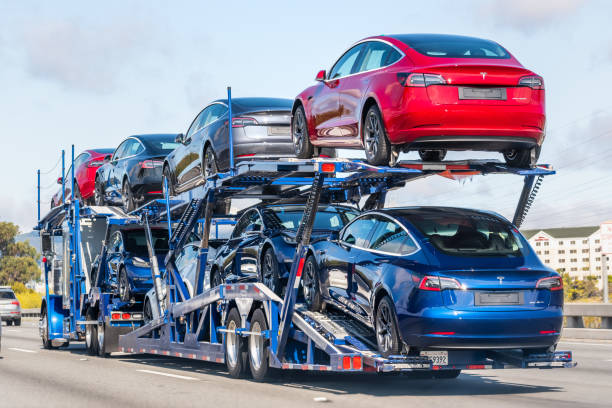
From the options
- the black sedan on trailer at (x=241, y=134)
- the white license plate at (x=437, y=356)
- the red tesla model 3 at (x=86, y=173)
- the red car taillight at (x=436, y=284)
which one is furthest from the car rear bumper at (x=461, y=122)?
the red tesla model 3 at (x=86, y=173)

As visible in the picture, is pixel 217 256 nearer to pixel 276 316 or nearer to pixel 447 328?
pixel 276 316

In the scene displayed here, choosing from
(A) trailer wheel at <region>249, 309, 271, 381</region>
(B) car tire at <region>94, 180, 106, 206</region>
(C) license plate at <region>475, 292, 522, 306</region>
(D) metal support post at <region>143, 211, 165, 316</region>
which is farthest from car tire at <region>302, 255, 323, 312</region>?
(B) car tire at <region>94, 180, 106, 206</region>

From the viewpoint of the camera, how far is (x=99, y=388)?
11.8m

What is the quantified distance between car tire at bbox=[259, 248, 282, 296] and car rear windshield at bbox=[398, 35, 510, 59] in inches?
126

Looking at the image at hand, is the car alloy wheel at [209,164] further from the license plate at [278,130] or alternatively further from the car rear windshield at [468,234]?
the car rear windshield at [468,234]

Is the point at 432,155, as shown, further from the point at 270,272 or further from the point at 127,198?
the point at 127,198

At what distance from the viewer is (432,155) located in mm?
11414

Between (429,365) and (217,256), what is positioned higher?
(217,256)

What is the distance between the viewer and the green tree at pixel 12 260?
10394 cm

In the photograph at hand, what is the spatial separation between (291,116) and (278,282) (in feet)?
9.41

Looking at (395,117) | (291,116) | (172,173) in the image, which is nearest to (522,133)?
(395,117)

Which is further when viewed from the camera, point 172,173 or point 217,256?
point 172,173

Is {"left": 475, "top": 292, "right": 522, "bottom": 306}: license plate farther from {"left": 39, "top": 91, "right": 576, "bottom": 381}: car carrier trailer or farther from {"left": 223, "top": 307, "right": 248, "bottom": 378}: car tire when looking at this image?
{"left": 223, "top": 307, "right": 248, "bottom": 378}: car tire

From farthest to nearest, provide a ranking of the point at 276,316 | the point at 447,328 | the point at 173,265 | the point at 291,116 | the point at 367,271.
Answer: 1. the point at 173,265
2. the point at 291,116
3. the point at 276,316
4. the point at 367,271
5. the point at 447,328
